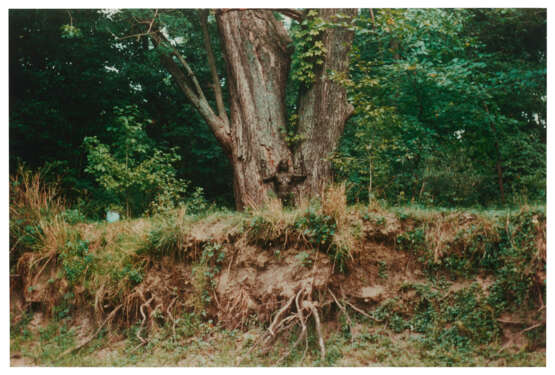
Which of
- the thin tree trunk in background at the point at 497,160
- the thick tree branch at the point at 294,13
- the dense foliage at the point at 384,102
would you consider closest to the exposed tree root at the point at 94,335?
the dense foliage at the point at 384,102

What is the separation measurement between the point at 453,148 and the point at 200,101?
4445mm

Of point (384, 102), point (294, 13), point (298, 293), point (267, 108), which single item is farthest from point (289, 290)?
point (294, 13)

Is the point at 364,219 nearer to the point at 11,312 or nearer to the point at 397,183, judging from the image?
the point at 397,183

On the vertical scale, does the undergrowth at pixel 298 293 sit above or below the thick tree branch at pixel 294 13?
below

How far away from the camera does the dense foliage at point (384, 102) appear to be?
5660 millimetres

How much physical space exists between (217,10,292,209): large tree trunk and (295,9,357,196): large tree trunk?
408 mm

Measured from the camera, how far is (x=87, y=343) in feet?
14.6

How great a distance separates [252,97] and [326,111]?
125 cm

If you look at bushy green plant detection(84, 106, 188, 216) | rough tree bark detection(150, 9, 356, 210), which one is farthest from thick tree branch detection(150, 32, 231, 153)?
bushy green plant detection(84, 106, 188, 216)

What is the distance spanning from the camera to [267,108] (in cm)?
613

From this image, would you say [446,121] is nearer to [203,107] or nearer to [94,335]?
[203,107]

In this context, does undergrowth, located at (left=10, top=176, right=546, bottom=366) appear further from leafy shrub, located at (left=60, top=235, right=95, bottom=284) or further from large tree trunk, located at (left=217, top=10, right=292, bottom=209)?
large tree trunk, located at (left=217, top=10, right=292, bottom=209)

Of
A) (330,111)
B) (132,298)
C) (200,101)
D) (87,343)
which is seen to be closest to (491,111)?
(330,111)

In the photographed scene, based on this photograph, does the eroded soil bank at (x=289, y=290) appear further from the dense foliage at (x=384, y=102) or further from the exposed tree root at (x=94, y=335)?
the dense foliage at (x=384, y=102)
